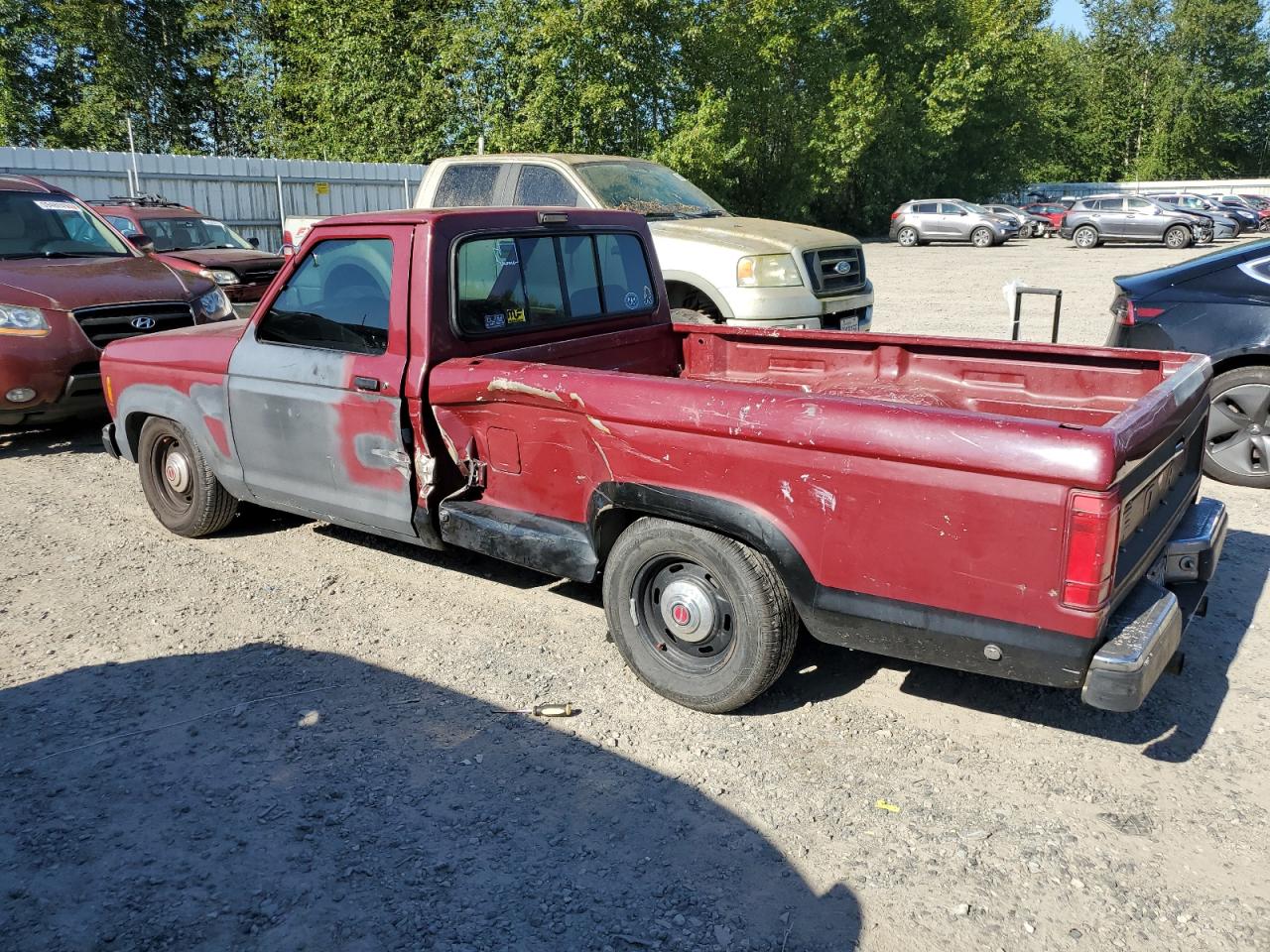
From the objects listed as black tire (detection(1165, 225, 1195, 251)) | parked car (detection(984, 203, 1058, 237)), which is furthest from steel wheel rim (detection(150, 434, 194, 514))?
parked car (detection(984, 203, 1058, 237))

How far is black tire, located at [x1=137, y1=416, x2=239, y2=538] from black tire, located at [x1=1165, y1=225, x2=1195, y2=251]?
33.5 m

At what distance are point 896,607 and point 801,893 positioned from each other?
0.93 meters

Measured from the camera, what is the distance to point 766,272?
859cm

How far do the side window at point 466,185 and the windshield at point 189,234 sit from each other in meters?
5.52

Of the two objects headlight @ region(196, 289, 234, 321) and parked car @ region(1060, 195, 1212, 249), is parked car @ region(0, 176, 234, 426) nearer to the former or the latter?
headlight @ region(196, 289, 234, 321)

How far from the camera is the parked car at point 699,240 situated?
8562mm

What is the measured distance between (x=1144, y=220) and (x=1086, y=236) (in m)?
1.74

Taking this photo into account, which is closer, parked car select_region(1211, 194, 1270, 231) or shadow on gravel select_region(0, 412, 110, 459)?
shadow on gravel select_region(0, 412, 110, 459)

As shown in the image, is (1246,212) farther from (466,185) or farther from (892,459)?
(892,459)

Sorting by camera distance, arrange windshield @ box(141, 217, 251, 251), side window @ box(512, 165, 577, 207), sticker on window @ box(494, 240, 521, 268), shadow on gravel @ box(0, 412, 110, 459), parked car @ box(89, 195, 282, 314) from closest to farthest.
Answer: sticker on window @ box(494, 240, 521, 268) < shadow on gravel @ box(0, 412, 110, 459) < side window @ box(512, 165, 577, 207) < parked car @ box(89, 195, 282, 314) < windshield @ box(141, 217, 251, 251)

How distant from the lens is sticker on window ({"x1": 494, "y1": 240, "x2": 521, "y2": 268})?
477 centimetres

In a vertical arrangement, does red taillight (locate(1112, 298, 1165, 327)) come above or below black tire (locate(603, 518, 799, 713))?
above

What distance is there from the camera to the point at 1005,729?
385cm

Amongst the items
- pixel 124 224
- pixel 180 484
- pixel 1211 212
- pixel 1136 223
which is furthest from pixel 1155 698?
pixel 1211 212
